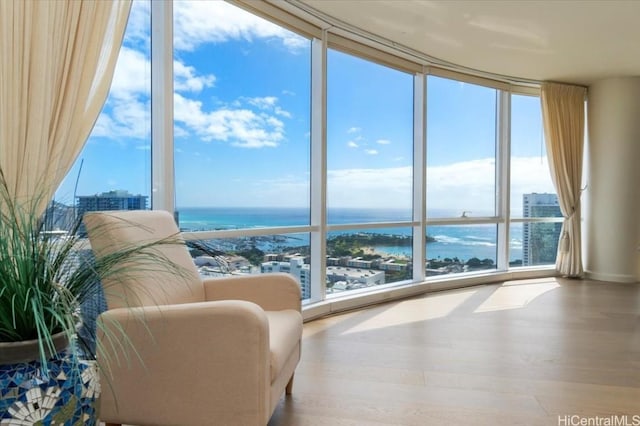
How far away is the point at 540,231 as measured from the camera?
20.2ft

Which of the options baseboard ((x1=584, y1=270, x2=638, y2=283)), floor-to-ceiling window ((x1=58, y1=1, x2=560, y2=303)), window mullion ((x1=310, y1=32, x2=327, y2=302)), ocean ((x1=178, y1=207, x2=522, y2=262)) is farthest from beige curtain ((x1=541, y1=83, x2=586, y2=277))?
window mullion ((x1=310, y1=32, x2=327, y2=302))

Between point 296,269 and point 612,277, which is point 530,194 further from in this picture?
point 296,269

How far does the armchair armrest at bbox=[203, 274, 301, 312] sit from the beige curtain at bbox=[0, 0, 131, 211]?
938 millimetres

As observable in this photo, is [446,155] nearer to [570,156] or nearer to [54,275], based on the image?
[570,156]

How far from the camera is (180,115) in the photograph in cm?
296

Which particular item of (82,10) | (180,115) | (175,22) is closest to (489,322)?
(180,115)

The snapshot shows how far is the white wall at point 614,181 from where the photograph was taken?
562 cm

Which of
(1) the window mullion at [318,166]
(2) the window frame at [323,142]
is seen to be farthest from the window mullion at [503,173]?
(1) the window mullion at [318,166]

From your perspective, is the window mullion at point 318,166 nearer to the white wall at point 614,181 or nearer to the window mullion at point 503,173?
the window mullion at point 503,173

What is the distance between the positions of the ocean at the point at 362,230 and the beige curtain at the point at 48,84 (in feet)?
3.61

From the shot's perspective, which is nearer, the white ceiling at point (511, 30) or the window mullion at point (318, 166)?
the white ceiling at point (511, 30)

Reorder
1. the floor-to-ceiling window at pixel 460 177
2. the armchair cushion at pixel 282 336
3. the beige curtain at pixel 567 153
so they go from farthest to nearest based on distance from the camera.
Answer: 1. the beige curtain at pixel 567 153
2. the floor-to-ceiling window at pixel 460 177
3. the armchair cushion at pixel 282 336

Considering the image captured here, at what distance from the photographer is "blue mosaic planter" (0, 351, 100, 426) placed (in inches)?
42.9

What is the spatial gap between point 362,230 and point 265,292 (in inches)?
90.8
